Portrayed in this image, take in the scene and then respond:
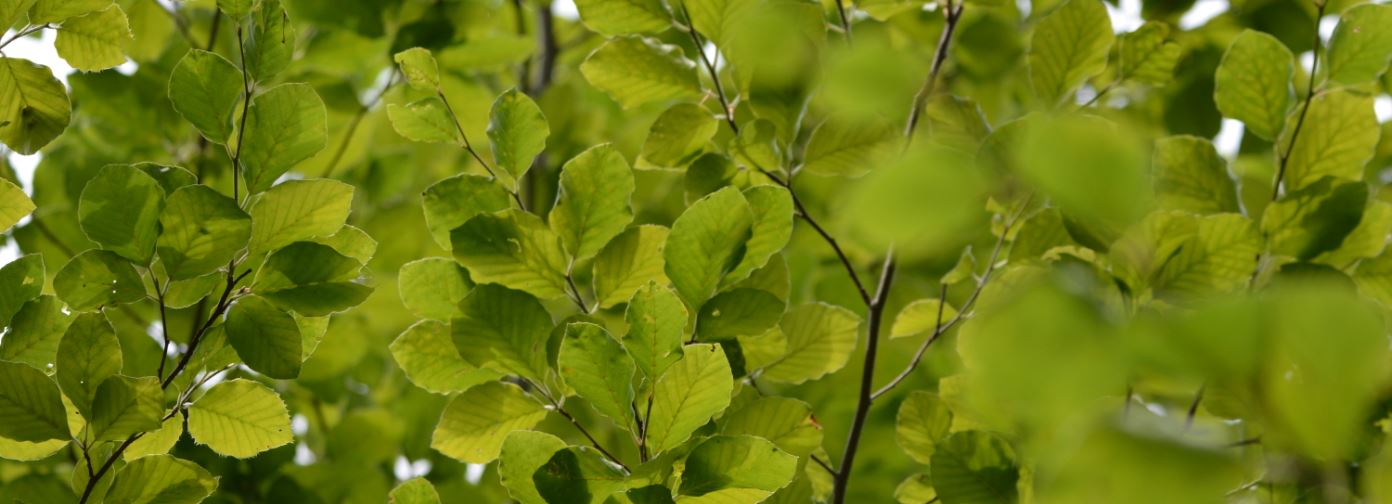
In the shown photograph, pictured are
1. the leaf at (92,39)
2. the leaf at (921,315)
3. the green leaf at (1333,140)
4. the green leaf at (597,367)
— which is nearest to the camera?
the green leaf at (597,367)

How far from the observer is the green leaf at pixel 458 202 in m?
0.77

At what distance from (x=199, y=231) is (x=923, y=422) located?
0.58 metres

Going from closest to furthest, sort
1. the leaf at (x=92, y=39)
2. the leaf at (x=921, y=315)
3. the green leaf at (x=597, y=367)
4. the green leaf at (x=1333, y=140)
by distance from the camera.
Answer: the green leaf at (x=597, y=367), the leaf at (x=92, y=39), the green leaf at (x=1333, y=140), the leaf at (x=921, y=315)

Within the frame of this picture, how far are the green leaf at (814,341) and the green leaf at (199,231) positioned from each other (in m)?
0.43

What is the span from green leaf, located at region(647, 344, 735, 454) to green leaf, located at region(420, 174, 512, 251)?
206 mm

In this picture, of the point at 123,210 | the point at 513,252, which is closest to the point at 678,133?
the point at 513,252

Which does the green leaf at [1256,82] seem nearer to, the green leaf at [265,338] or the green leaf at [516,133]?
the green leaf at [516,133]

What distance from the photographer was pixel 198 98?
0.72 meters

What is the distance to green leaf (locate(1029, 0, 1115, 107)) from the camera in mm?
881

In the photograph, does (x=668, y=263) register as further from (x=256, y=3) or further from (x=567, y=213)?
(x=256, y=3)

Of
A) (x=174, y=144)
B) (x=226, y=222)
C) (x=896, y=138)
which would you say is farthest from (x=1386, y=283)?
(x=174, y=144)

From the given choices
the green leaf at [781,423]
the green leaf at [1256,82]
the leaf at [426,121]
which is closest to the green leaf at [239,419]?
the leaf at [426,121]

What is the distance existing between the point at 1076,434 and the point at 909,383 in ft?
3.38

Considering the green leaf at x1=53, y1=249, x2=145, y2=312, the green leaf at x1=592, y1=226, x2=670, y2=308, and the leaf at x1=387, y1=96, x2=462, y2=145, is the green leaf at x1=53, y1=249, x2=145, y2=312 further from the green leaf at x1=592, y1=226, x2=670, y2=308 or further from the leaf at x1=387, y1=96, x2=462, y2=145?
the green leaf at x1=592, y1=226, x2=670, y2=308
